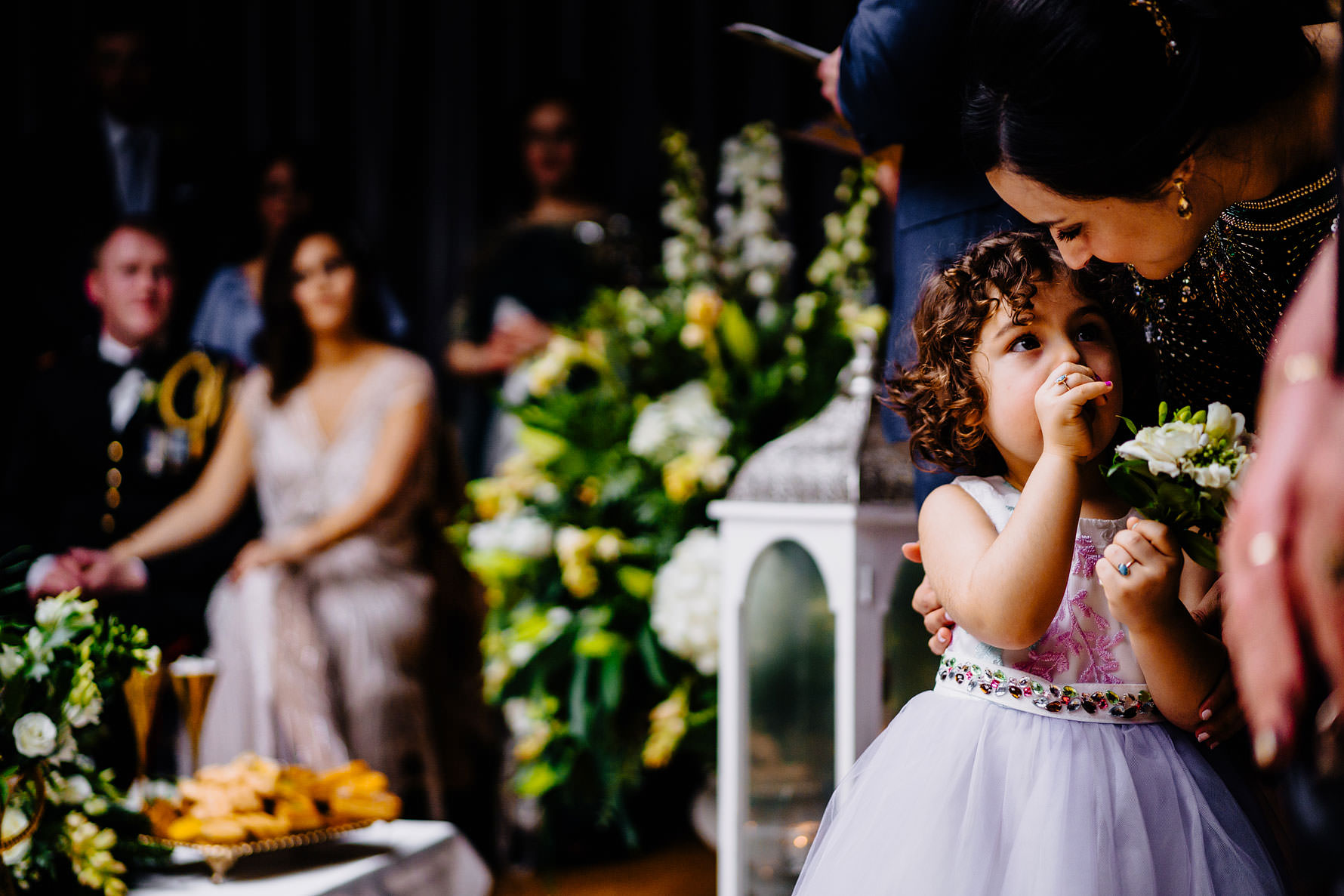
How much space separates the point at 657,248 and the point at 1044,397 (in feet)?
6.64

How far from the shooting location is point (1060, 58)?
676 millimetres

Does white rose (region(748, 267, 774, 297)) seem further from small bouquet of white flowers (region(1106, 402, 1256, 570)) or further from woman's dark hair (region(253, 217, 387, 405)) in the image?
small bouquet of white flowers (region(1106, 402, 1256, 570))

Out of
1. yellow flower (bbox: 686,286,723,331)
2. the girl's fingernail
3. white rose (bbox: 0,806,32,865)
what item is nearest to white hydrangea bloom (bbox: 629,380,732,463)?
yellow flower (bbox: 686,286,723,331)

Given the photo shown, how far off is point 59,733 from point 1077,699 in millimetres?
1040

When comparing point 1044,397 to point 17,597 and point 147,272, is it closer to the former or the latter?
point 17,597

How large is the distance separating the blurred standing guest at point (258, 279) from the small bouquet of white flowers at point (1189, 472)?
2203 millimetres

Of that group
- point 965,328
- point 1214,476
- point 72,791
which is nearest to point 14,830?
point 72,791

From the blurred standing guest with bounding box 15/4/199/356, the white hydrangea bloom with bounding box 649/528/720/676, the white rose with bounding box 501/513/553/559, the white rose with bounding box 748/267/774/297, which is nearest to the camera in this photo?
the white hydrangea bloom with bounding box 649/528/720/676

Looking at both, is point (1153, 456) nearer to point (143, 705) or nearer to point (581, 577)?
point (143, 705)

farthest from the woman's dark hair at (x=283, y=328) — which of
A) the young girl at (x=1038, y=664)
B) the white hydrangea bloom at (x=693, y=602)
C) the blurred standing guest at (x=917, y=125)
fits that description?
the young girl at (x=1038, y=664)

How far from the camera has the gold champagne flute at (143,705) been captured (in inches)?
55.7

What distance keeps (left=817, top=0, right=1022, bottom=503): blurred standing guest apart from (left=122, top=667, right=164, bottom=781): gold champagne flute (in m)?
1.07

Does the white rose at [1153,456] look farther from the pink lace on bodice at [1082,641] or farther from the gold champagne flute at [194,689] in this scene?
the gold champagne flute at [194,689]

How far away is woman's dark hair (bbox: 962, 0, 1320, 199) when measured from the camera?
67cm
